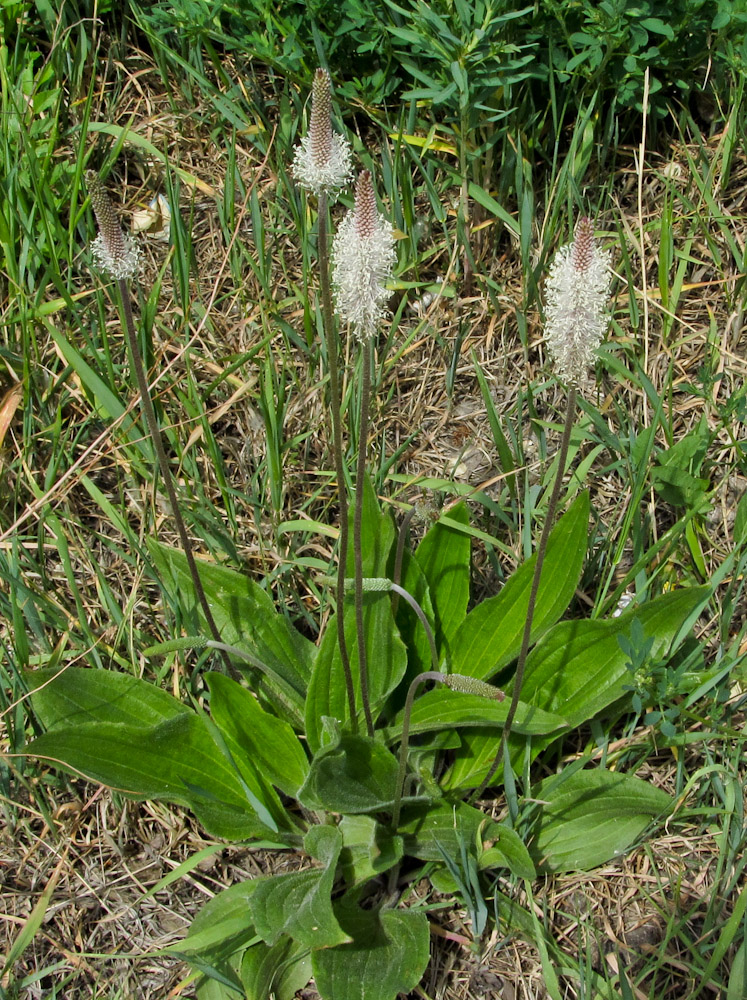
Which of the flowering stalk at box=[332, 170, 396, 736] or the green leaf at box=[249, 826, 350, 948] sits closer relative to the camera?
the flowering stalk at box=[332, 170, 396, 736]

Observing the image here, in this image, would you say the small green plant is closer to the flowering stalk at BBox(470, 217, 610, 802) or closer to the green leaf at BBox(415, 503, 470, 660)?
the green leaf at BBox(415, 503, 470, 660)

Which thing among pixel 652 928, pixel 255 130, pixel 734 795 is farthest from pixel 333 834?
pixel 255 130

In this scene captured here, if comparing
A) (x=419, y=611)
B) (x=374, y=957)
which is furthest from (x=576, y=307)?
(x=374, y=957)

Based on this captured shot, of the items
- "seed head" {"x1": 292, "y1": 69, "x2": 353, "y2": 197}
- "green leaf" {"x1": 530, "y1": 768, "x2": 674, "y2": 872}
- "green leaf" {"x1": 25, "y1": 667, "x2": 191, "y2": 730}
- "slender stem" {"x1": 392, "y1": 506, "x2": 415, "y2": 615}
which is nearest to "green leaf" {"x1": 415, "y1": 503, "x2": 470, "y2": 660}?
"slender stem" {"x1": 392, "y1": 506, "x2": 415, "y2": 615}

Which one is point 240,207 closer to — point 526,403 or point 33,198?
point 33,198

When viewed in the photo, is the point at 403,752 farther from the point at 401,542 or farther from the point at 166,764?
the point at 166,764

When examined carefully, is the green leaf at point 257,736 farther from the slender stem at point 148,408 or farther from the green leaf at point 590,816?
the green leaf at point 590,816

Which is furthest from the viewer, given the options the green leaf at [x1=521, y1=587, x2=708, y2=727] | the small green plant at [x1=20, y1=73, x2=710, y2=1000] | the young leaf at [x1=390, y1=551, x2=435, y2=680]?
the young leaf at [x1=390, y1=551, x2=435, y2=680]
